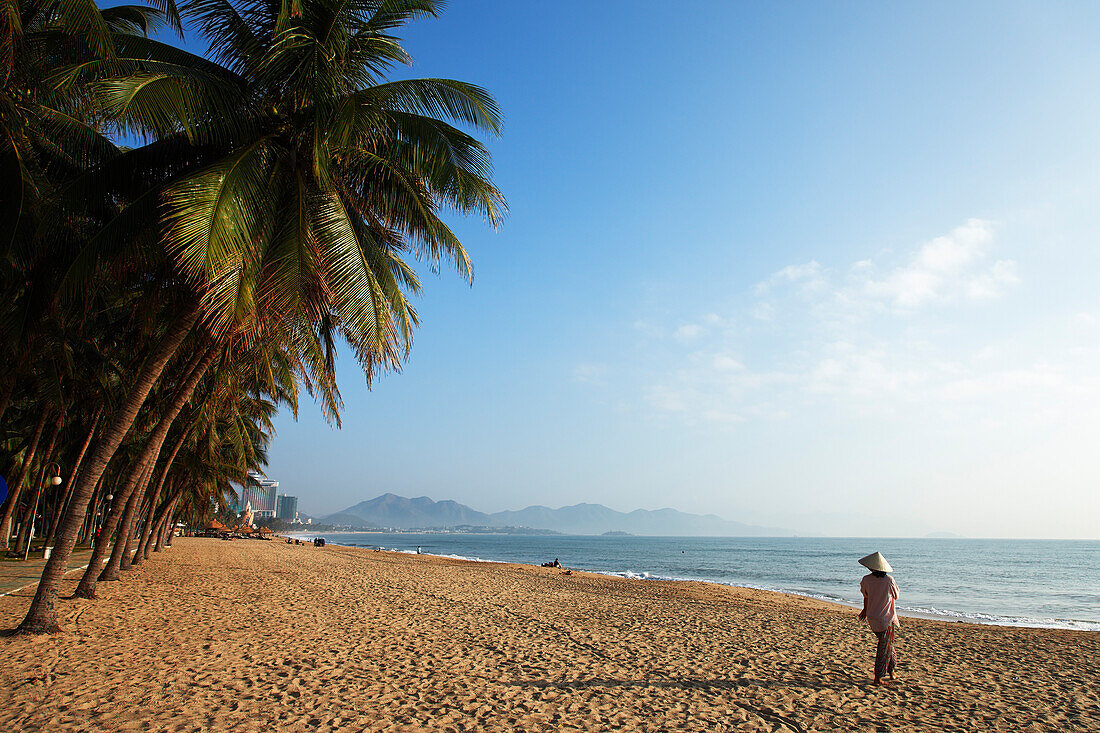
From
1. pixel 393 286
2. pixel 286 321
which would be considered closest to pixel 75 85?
pixel 286 321

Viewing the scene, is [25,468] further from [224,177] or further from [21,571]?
[224,177]

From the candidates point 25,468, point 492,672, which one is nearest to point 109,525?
point 25,468

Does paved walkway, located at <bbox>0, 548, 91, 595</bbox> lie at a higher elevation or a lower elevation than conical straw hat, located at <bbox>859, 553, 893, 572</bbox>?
lower

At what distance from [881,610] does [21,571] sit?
18091 millimetres

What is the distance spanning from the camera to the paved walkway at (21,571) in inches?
451

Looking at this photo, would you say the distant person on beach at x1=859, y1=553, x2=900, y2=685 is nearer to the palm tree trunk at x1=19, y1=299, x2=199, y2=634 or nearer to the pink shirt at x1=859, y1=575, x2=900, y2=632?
the pink shirt at x1=859, y1=575, x2=900, y2=632

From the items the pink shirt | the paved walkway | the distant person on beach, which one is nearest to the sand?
the distant person on beach

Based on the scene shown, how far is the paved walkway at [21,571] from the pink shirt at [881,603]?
533 inches

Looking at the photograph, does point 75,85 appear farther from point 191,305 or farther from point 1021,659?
point 1021,659

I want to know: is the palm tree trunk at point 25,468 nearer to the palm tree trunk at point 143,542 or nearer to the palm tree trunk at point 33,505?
the palm tree trunk at point 33,505

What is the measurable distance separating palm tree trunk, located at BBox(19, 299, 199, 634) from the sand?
1.13ft

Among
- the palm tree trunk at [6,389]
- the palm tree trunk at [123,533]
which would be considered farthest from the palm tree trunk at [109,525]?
the palm tree trunk at [6,389]

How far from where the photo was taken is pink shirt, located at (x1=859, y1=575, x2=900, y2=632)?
6.97 metres

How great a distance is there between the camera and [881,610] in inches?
275
